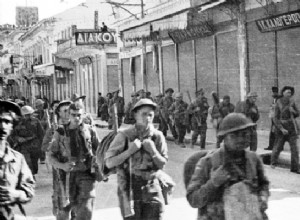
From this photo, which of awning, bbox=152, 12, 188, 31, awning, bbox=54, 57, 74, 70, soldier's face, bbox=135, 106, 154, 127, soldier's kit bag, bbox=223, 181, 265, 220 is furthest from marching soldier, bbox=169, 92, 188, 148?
awning, bbox=54, 57, 74, 70

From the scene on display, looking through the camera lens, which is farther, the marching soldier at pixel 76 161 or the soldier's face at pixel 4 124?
the marching soldier at pixel 76 161

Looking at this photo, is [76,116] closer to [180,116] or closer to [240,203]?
[240,203]

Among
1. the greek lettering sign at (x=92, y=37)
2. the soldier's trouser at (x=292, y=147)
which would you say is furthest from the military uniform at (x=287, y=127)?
the greek lettering sign at (x=92, y=37)

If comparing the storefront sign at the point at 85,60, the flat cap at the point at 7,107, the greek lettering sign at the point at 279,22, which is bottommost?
the flat cap at the point at 7,107

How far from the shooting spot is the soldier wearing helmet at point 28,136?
11.3 m

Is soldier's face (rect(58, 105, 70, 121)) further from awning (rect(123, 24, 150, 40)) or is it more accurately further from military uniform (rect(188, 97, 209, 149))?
awning (rect(123, 24, 150, 40))

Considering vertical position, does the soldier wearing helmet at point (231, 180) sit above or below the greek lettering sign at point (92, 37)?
below

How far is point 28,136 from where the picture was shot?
11.4m

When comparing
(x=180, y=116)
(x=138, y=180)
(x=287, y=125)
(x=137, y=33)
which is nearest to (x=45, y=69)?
(x=137, y=33)

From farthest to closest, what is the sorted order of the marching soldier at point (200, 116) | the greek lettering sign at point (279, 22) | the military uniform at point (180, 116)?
the military uniform at point (180, 116) → the greek lettering sign at point (279, 22) → the marching soldier at point (200, 116)

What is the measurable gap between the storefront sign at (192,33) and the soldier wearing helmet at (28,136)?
11.7 meters

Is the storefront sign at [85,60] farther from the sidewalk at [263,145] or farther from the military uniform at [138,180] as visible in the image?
the military uniform at [138,180]

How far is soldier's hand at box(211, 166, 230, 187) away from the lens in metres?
3.85

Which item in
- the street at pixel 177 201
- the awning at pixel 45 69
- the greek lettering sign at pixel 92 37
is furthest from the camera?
the awning at pixel 45 69
